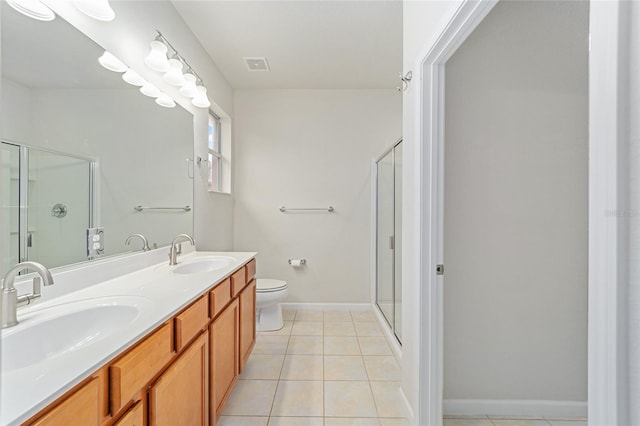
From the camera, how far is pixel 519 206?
1.53 metres

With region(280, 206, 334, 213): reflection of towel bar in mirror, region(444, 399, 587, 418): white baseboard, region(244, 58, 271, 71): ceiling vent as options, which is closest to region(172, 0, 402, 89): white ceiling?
region(244, 58, 271, 71): ceiling vent

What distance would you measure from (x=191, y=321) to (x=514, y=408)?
5.78 feet

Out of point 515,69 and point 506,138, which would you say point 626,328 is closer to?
point 506,138

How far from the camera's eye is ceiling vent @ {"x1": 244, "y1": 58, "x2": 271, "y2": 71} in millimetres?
2551

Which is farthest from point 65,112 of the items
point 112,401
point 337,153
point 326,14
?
point 337,153

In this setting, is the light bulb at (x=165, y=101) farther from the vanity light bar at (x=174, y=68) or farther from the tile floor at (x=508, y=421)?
the tile floor at (x=508, y=421)

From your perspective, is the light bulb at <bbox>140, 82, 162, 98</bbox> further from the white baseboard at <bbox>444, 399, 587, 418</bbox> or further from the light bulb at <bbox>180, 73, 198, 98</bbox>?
the white baseboard at <bbox>444, 399, 587, 418</bbox>

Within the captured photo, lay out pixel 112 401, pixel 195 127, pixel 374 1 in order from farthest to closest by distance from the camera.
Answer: pixel 195 127
pixel 374 1
pixel 112 401

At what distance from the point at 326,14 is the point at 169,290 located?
2.03m

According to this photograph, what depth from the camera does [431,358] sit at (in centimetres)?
130

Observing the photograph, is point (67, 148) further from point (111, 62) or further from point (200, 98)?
point (200, 98)

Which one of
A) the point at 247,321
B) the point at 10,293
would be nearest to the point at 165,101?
the point at 10,293

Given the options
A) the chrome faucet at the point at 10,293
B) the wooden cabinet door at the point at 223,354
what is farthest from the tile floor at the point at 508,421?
the chrome faucet at the point at 10,293

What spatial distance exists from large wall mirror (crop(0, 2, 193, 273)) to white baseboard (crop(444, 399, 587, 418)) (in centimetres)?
200
